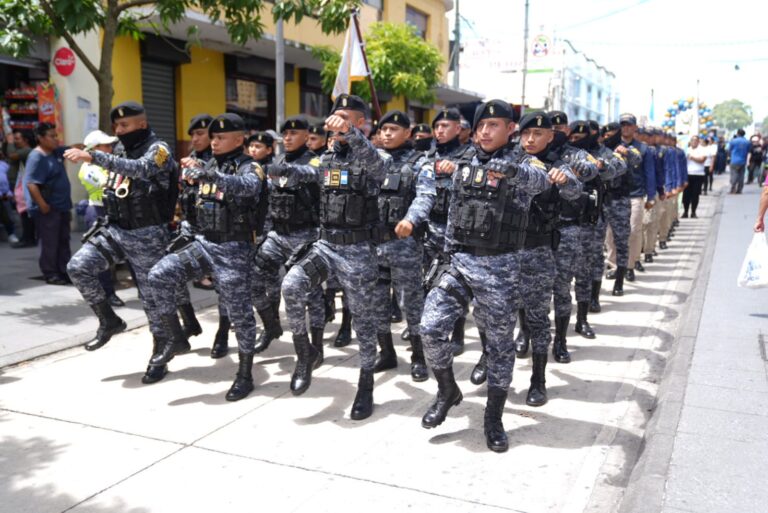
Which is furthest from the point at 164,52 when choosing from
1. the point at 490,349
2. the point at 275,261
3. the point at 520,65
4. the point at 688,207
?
the point at 520,65

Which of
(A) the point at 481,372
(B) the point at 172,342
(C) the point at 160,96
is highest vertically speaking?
(C) the point at 160,96

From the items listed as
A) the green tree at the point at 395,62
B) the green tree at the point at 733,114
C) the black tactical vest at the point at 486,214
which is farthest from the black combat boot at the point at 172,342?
the green tree at the point at 733,114

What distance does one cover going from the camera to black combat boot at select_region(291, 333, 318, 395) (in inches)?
187

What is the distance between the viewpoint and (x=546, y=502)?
343cm

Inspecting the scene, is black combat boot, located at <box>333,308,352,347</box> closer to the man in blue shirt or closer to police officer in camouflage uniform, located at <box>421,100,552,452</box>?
police officer in camouflage uniform, located at <box>421,100,552,452</box>

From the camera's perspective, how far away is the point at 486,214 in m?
3.95

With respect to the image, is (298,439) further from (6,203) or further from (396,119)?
(6,203)

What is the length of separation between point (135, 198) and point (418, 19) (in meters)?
21.3

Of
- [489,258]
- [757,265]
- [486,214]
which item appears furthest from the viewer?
[757,265]

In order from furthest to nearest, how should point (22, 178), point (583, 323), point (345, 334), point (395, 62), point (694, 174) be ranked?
point (694, 174), point (395, 62), point (22, 178), point (583, 323), point (345, 334)

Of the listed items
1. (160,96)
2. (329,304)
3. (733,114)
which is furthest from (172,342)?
(733,114)

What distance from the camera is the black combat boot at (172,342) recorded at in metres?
5.14

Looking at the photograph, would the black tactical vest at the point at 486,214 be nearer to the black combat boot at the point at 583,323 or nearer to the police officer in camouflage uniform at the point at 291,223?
the police officer in camouflage uniform at the point at 291,223

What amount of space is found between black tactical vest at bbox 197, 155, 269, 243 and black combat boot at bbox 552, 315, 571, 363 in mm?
2808
